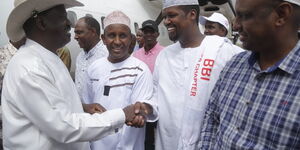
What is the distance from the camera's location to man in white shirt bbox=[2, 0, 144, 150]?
149 cm

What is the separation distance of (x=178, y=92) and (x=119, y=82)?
50 cm

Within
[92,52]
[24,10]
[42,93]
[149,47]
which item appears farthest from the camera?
[149,47]

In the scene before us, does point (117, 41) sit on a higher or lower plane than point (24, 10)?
lower

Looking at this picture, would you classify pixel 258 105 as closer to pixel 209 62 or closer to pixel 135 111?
pixel 209 62

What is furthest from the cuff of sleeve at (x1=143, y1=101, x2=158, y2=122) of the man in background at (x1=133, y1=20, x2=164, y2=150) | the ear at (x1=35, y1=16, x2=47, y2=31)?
the man in background at (x1=133, y1=20, x2=164, y2=150)

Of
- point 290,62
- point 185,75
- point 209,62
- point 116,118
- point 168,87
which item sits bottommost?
point 116,118

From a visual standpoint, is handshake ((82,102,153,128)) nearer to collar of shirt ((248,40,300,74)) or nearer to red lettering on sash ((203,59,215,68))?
red lettering on sash ((203,59,215,68))

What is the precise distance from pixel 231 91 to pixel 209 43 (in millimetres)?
647

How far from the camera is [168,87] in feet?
7.21

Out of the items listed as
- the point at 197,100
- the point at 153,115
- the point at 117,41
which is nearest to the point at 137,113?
the point at 153,115

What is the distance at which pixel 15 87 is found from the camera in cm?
152

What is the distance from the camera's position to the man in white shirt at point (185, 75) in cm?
201

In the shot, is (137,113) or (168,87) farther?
(168,87)

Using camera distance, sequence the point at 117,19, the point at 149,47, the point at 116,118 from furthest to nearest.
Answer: the point at 149,47 < the point at 117,19 < the point at 116,118
